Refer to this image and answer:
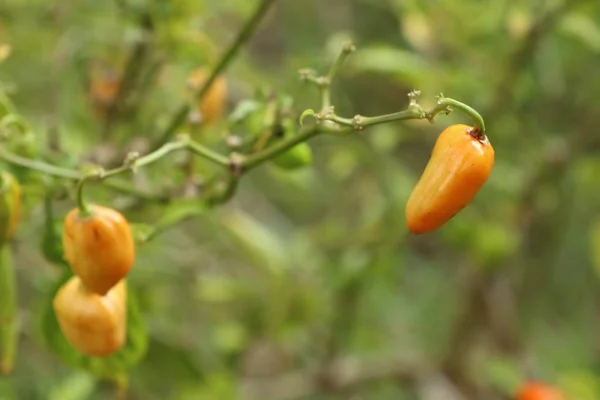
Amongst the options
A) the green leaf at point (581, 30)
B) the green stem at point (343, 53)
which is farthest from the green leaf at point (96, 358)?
the green leaf at point (581, 30)

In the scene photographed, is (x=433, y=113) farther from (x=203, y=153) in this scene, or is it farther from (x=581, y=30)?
(x=581, y=30)

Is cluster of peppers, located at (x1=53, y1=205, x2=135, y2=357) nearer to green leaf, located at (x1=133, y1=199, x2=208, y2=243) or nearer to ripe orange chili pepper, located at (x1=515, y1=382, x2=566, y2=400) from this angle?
green leaf, located at (x1=133, y1=199, x2=208, y2=243)

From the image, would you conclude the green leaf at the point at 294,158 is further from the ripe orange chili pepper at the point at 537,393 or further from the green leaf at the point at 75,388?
the ripe orange chili pepper at the point at 537,393

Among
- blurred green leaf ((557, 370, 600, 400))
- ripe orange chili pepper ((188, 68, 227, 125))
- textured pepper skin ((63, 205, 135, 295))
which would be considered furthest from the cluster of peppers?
blurred green leaf ((557, 370, 600, 400))

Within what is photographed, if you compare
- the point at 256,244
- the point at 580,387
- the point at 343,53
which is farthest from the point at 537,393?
the point at 343,53

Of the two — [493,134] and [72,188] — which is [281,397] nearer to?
[493,134]

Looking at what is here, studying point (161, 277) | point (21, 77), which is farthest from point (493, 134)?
point (21, 77)
